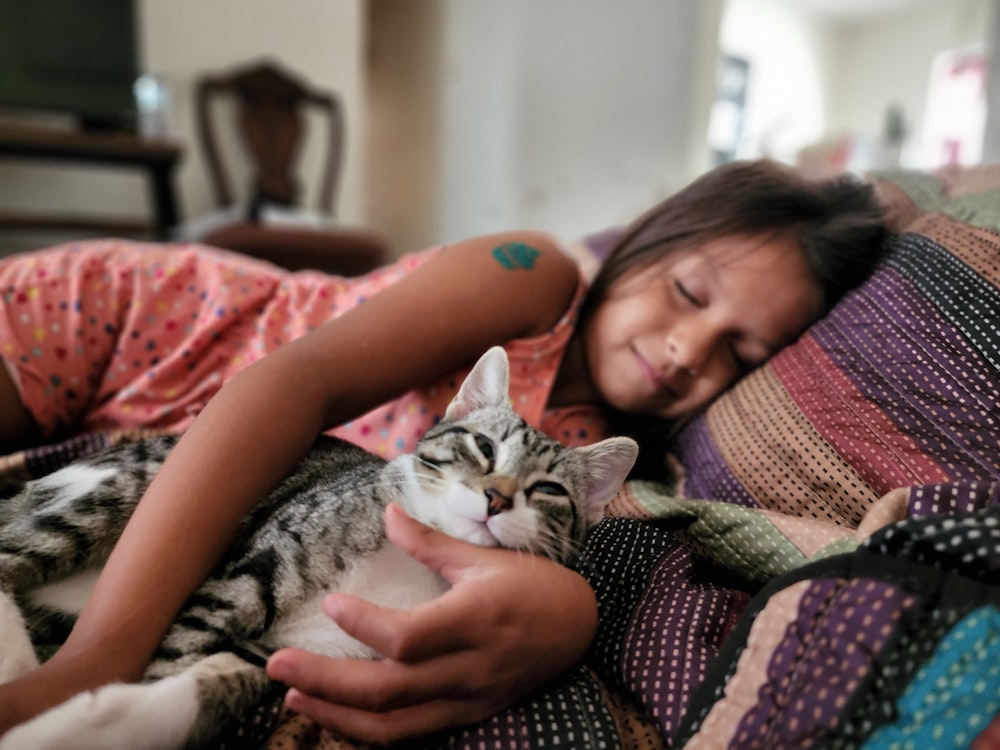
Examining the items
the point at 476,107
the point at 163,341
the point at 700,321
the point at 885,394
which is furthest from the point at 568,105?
the point at 885,394

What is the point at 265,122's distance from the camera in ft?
12.1

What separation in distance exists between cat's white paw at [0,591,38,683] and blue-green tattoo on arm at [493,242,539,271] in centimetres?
73

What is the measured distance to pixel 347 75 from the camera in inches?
159

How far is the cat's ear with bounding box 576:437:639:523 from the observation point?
767 mm

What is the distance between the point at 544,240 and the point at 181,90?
3168 mm

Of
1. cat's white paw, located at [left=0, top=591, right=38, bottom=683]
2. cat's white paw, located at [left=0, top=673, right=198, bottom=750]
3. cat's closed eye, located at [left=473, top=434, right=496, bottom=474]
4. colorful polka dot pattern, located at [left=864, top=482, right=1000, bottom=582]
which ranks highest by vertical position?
colorful polka dot pattern, located at [left=864, top=482, right=1000, bottom=582]

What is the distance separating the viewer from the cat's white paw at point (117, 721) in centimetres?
52

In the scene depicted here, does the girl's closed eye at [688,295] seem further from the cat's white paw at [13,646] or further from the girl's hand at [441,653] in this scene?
the cat's white paw at [13,646]

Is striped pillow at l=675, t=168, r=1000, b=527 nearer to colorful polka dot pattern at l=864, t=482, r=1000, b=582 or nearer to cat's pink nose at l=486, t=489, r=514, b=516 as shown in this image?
colorful polka dot pattern at l=864, t=482, r=1000, b=582

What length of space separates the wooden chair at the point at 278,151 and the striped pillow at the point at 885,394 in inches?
94.8

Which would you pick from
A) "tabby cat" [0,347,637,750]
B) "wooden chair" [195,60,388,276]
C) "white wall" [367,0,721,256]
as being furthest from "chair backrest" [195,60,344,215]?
"tabby cat" [0,347,637,750]

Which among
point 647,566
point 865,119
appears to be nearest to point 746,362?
point 647,566

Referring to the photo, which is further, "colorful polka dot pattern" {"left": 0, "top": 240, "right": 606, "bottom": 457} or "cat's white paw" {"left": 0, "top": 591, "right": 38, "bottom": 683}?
"colorful polka dot pattern" {"left": 0, "top": 240, "right": 606, "bottom": 457}

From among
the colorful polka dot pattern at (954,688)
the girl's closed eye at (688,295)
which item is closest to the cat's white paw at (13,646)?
the colorful polka dot pattern at (954,688)
